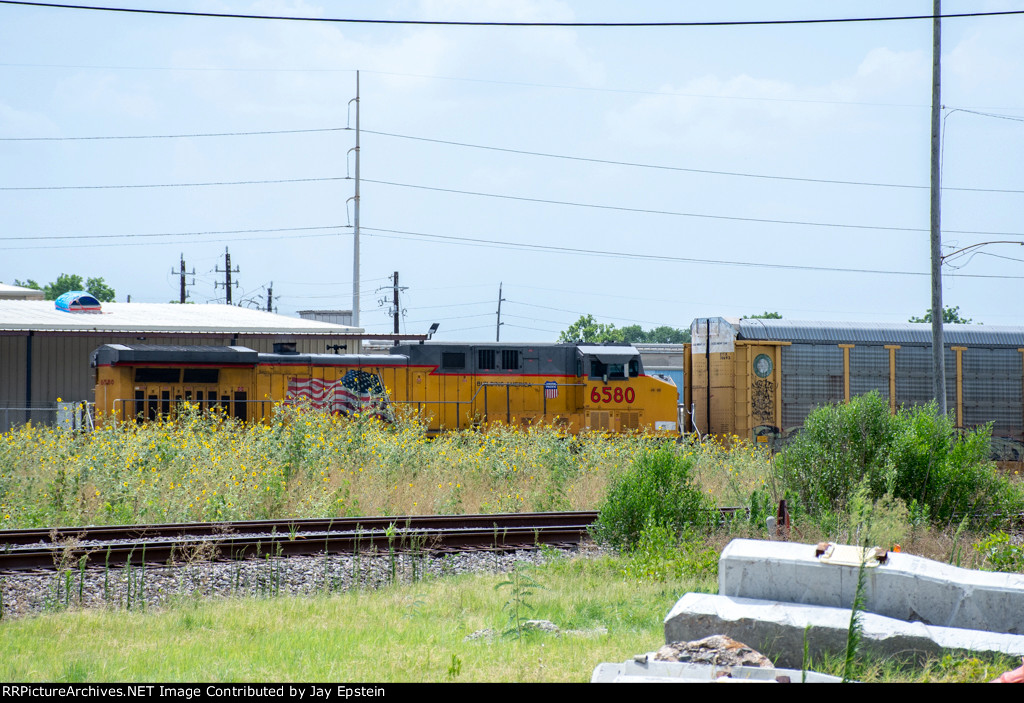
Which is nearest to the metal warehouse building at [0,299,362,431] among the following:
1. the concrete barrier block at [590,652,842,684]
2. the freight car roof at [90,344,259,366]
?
the freight car roof at [90,344,259,366]

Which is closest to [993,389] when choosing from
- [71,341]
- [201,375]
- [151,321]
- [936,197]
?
[936,197]

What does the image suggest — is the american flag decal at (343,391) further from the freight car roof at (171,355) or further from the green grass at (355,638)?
the green grass at (355,638)

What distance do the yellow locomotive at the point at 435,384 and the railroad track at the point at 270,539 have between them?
10.2 m

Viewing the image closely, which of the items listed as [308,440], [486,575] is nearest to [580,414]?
[308,440]

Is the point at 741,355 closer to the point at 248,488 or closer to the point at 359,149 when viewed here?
the point at 248,488

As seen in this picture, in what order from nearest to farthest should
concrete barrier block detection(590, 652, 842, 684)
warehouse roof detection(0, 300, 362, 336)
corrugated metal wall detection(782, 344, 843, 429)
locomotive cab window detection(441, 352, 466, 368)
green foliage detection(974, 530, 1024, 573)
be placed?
concrete barrier block detection(590, 652, 842, 684)
green foliage detection(974, 530, 1024, 573)
corrugated metal wall detection(782, 344, 843, 429)
locomotive cab window detection(441, 352, 466, 368)
warehouse roof detection(0, 300, 362, 336)

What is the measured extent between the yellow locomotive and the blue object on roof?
15.6m

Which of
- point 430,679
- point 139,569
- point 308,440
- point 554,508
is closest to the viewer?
point 430,679

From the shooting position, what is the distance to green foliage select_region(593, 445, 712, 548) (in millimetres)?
10164

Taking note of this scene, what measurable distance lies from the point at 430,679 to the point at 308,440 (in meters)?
10.2

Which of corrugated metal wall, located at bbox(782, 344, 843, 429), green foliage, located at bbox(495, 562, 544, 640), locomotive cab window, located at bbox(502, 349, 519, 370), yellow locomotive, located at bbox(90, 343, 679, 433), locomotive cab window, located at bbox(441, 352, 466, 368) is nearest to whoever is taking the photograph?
green foliage, located at bbox(495, 562, 544, 640)

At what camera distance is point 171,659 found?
5867 mm

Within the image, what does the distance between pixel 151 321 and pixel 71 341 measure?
3.91m

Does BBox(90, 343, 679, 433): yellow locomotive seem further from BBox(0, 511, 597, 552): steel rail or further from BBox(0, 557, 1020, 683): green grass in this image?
BBox(0, 557, 1020, 683): green grass
